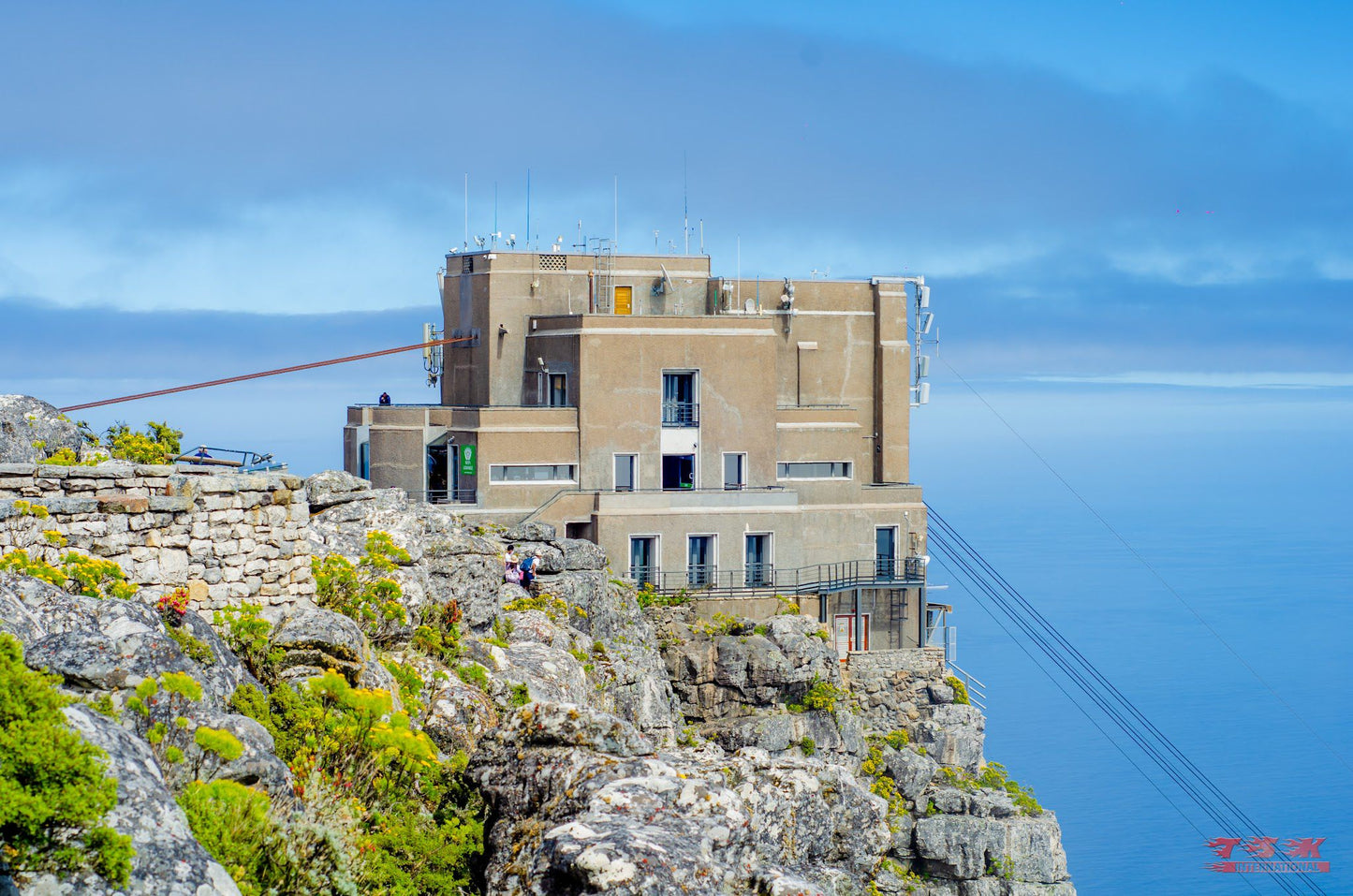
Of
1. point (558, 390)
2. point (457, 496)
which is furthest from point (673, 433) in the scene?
point (457, 496)

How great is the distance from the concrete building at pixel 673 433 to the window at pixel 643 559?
0.07 m

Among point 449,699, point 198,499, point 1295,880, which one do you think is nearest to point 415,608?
point 449,699

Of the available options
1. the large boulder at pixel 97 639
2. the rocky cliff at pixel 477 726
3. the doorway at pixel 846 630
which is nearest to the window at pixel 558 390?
the doorway at pixel 846 630

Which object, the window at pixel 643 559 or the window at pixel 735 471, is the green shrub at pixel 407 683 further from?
the window at pixel 735 471

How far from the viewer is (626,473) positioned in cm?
5097

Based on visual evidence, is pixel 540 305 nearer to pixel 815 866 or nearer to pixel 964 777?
pixel 964 777

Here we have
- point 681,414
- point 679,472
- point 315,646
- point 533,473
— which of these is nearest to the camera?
point 315,646

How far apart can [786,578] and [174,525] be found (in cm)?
3509

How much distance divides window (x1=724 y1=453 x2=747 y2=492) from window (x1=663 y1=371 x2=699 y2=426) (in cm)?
169

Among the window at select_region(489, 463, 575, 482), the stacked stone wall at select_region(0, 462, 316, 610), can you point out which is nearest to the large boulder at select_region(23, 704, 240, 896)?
the stacked stone wall at select_region(0, 462, 316, 610)

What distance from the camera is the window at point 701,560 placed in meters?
50.1

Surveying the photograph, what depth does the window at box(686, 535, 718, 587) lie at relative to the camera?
164 ft

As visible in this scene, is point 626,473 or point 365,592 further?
point 626,473

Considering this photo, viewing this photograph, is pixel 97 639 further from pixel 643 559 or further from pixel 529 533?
pixel 643 559
